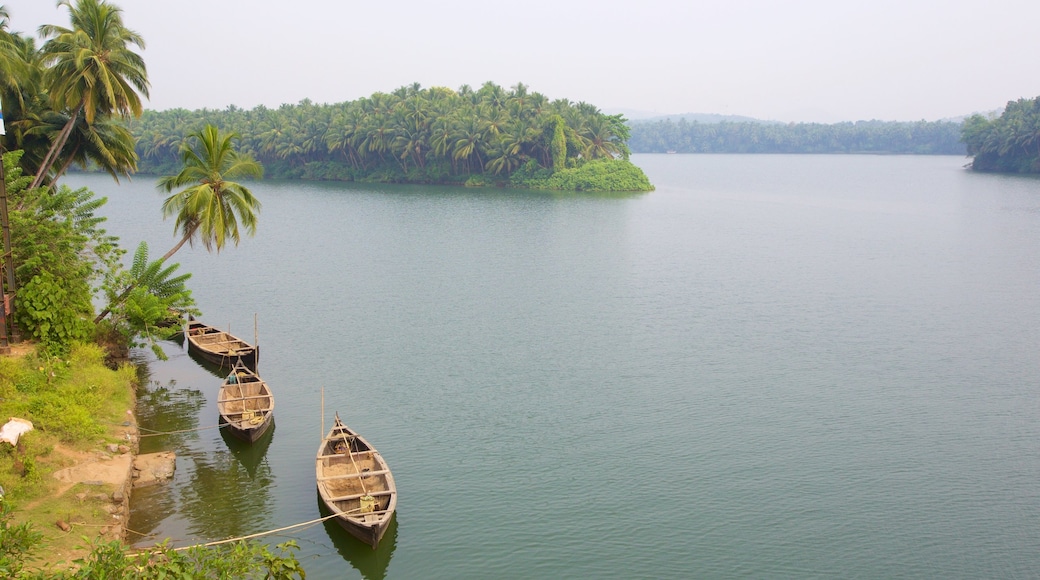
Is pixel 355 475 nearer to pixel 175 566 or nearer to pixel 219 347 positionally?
pixel 175 566

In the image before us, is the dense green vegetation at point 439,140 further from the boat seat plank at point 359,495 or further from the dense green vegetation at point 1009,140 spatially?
the boat seat plank at point 359,495


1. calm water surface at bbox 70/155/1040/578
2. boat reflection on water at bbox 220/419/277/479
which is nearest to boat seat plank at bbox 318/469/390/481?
calm water surface at bbox 70/155/1040/578

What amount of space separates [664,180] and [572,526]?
97.0m

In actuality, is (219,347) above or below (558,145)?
below

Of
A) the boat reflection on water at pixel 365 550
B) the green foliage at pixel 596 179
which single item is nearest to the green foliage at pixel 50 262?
the boat reflection on water at pixel 365 550

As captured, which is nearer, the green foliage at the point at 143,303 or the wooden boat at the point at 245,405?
the wooden boat at the point at 245,405

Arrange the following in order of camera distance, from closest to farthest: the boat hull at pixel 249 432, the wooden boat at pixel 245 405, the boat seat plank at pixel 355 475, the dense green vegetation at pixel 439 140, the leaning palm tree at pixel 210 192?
the boat seat plank at pixel 355 475 → the boat hull at pixel 249 432 → the wooden boat at pixel 245 405 → the leaning palm tree at pixel 210 192 → the dense green vegetation at pixel 439 140

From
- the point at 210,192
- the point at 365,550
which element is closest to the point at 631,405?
the point at 365,550

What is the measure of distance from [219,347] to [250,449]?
7737mm

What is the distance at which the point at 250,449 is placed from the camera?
798 inches

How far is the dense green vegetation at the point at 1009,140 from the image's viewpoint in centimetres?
9981

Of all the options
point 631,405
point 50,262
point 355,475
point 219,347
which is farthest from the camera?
point 219,347

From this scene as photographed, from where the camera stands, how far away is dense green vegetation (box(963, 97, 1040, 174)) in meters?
99.8

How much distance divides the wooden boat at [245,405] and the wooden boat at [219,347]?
1.66 metres
